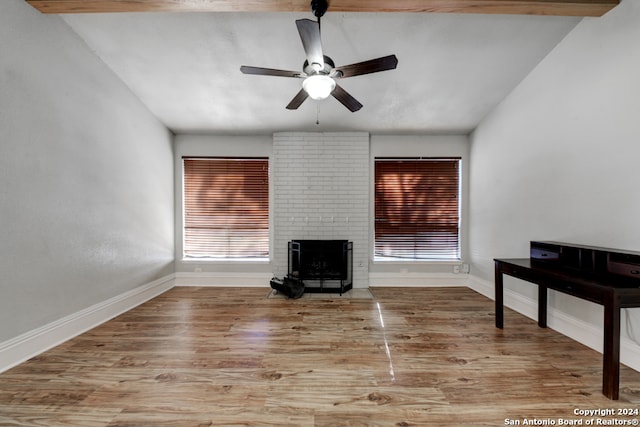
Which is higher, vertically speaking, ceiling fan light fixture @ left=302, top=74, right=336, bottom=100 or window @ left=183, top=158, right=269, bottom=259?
ceiling fan light fixture @ left=302, top=74, right=336, bottom=100

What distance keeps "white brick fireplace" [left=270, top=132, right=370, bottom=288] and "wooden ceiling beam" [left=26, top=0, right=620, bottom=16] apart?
83.9 inches

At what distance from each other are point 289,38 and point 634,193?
10.6ft

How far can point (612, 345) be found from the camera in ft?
5.58

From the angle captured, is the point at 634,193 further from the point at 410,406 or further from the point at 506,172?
the point at 410,406

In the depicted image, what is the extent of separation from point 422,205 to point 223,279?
11.8ft

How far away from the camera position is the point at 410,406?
1679 millimetres

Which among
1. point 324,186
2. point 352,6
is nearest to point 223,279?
point 324,186

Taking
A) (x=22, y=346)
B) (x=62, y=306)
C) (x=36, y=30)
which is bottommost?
(x=22, y=346)

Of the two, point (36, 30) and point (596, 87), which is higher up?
point (36, 30)

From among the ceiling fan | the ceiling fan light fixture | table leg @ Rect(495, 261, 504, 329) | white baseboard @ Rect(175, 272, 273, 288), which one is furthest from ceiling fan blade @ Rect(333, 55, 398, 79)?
white baseboard @ Rect(175, 272, 273, 288)

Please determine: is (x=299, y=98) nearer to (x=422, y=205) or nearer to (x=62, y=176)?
(x=62, y=176)

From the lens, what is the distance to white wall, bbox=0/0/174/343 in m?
2.12

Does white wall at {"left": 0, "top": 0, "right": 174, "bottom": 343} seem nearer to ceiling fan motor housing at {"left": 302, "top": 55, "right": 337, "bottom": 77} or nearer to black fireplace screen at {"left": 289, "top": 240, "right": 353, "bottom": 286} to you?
black fireplace screen at {"left": 289, "top": 240, "right": 353, "bottom": 286}

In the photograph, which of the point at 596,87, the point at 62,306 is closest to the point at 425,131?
the point at 596,87
